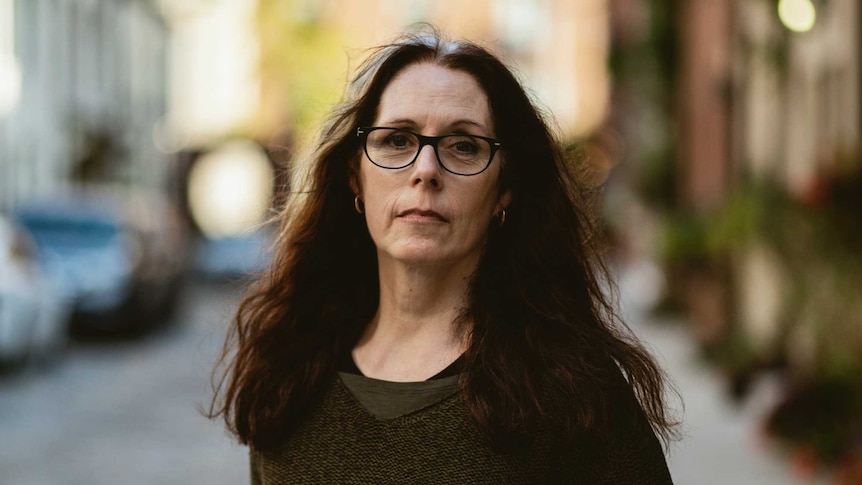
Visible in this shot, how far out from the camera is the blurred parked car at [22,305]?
12.4 meters

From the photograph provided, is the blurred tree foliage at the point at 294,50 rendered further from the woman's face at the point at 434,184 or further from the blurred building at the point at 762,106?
the woman's face at the point at 434,184

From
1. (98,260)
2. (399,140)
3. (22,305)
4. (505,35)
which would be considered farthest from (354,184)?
(505,35)

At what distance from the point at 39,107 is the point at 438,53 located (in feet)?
86.5

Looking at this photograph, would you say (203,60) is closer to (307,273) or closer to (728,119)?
(728,119)

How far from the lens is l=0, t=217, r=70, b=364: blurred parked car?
40.8 ft

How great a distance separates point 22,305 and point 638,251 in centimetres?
2357

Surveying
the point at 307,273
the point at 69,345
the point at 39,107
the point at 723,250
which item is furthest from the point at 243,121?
the point at 307,273

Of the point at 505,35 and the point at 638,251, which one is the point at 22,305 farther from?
the point at 505,35

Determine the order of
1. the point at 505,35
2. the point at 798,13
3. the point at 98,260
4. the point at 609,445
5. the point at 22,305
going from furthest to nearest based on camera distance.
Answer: the point at 505,35 < the point at 98,260 < the point at 22,305 < the point at 798,13 < the point at 609,445

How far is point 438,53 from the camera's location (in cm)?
245

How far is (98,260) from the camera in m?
16.7

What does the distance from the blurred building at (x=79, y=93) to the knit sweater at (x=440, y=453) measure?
22622 millimetres

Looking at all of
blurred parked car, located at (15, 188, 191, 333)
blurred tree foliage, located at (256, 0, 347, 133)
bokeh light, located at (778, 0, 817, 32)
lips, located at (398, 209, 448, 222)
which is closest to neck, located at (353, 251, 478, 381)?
lips, located at (398, 209, 448, 222)

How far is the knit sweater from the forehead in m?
0.50
